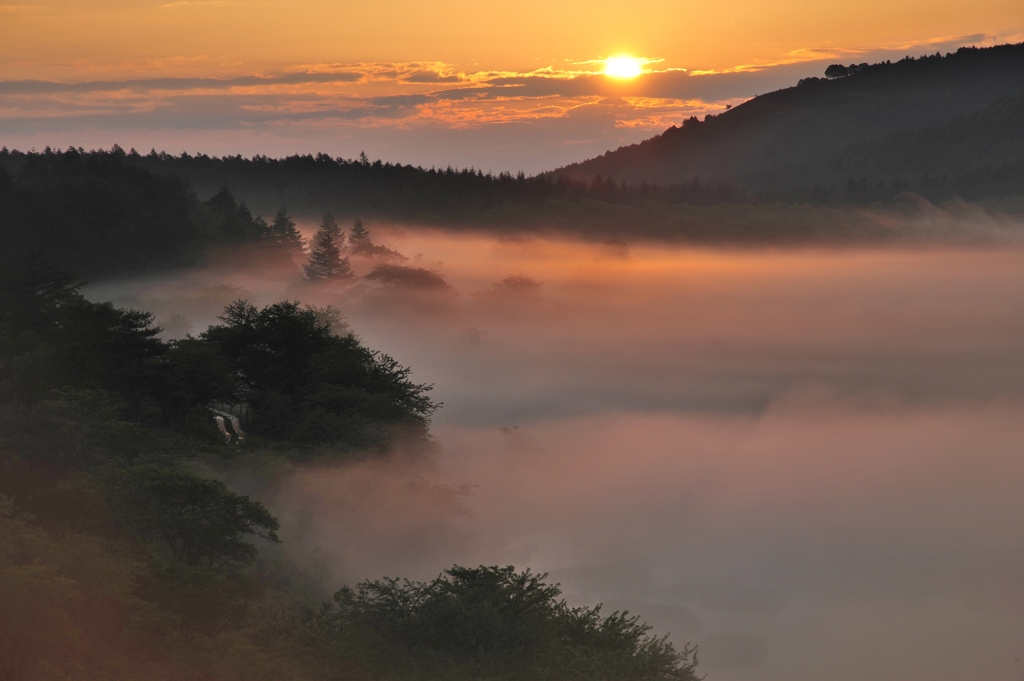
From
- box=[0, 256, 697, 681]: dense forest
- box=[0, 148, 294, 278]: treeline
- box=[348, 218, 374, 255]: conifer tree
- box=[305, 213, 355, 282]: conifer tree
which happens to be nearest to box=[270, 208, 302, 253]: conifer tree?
box=[305, 213, 355, 282]: conifer tree

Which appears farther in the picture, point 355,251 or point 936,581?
point 355,251

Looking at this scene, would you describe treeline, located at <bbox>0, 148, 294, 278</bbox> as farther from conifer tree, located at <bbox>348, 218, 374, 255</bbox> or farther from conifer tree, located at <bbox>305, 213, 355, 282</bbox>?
conifer tree, located at <bbox>348, 218, 374, 255</bbox>

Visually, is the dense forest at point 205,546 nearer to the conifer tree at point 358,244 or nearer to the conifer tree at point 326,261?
the conifer tree at point 326,261

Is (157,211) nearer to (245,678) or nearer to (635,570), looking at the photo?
(635,570)

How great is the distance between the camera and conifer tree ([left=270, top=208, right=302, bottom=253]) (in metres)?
186

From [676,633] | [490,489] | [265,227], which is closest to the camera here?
[676,633]

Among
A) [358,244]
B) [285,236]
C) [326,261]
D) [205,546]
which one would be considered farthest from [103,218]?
[205,546]

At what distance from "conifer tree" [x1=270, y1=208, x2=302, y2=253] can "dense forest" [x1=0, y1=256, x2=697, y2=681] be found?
125353 millimetres

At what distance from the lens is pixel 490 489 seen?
124 meters

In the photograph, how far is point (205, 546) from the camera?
128ft

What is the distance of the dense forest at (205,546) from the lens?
94.7ft

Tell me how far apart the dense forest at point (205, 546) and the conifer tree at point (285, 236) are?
125 meters

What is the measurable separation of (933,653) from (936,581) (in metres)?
31.6

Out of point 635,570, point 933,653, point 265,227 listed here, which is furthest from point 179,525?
point 265,227
